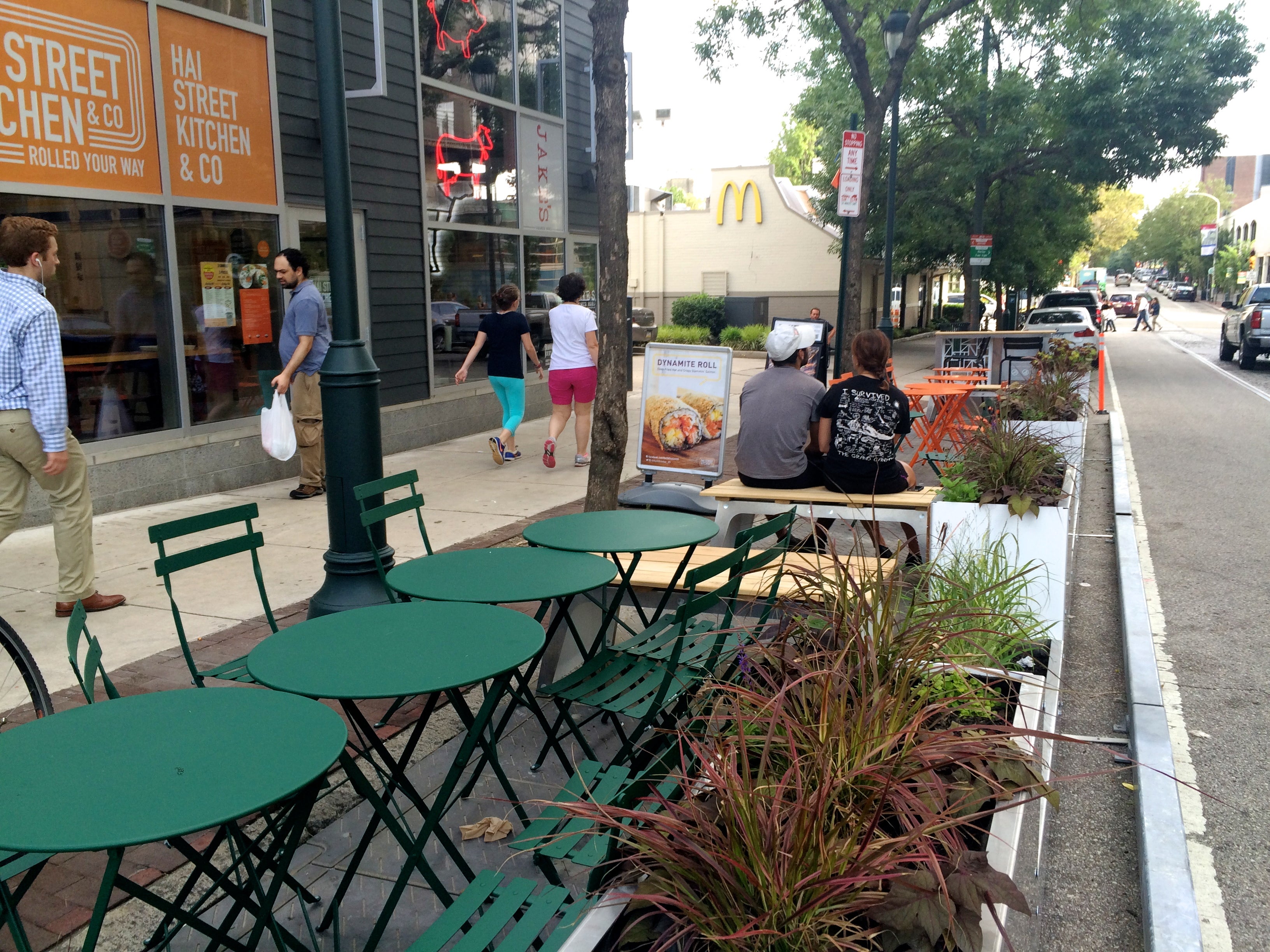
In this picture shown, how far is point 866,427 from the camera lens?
6.03 metres

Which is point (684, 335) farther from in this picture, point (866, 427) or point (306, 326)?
point (866, 427)

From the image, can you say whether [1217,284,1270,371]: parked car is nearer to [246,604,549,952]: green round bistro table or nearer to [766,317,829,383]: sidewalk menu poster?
[766,317,829,383]: sidewalk menu poster

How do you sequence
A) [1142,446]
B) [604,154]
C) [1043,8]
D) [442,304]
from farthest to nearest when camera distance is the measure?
[1043,8] < [1142,446] < [442,304] < [604,154]

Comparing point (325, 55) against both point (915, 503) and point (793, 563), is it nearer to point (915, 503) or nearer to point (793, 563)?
point (793, 563)

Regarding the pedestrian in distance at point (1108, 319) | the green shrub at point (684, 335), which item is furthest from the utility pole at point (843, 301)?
the pedestrian in distance at point (1108, 319)

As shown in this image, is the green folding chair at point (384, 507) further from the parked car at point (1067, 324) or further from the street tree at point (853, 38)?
the parked car at point (1067, 324)

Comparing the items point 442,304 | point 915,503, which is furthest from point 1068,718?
point 442,304

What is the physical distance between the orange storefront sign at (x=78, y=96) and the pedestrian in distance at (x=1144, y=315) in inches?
2017

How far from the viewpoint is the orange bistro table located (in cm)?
1105

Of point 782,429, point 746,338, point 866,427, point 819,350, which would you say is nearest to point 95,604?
point 782,429

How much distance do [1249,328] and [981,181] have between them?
25.3 ft

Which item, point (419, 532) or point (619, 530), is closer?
point (619, 530)

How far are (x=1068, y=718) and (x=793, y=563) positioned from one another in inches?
61.3

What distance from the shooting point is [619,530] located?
14.8 feet
